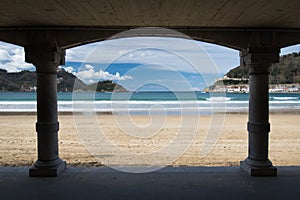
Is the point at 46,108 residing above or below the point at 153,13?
below

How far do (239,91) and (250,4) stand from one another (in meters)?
40.0

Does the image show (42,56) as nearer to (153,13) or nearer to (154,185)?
(153,13)

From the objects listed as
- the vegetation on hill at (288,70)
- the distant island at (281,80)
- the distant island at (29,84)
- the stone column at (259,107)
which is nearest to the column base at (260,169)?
the stone column at (259,107)

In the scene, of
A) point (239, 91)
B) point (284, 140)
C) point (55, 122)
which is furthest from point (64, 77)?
point (55, 122)

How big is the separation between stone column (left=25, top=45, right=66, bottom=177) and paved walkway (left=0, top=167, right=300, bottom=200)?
20 centimetres

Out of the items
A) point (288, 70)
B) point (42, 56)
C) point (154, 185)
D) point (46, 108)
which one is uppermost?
point (288, 70)

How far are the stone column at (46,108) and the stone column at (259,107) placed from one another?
305cm

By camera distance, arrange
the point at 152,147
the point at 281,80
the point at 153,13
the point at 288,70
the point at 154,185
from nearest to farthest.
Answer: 1. the point at 153,13
2. the point at 154,185
3. the point at 152,147
4. the point at 281,80
5. the point at 288,70

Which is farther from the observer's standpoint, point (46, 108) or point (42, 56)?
point (46, 108)

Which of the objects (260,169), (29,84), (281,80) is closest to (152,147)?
(260,169)

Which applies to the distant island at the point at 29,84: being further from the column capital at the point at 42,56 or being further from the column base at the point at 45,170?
the column base at the point at 45,170

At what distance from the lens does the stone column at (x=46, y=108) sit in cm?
436

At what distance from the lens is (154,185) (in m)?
3.92

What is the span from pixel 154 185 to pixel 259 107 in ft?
6.85
